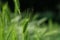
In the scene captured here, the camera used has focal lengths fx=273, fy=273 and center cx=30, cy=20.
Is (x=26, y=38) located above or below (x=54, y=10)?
above

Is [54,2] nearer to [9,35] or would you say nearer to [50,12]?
[50,12]

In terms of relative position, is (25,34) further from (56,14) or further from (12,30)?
(56,14)

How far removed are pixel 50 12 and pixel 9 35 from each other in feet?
6.80

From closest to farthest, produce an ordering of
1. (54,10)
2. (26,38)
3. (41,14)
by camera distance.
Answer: (26,38) → (41,14) → (54,10)

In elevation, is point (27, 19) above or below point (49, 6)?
above

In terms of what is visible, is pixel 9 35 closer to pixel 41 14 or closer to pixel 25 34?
pixel 25 34

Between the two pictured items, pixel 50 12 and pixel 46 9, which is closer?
pixel 50 12

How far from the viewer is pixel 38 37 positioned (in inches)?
32.7

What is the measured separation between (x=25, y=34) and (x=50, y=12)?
6.82 ft

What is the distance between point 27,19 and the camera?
827mm

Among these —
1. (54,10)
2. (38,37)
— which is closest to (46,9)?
(54,10)

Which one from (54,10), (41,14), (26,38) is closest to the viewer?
(26,38)

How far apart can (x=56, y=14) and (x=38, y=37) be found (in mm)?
2109

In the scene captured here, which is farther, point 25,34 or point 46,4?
point 46,4
